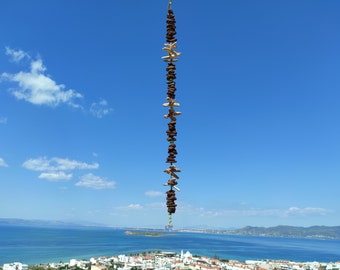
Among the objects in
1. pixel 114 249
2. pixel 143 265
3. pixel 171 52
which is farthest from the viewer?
pixel 114 249

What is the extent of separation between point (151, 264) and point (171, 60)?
40.0 meters

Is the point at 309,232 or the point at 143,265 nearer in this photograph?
the point at 143,265

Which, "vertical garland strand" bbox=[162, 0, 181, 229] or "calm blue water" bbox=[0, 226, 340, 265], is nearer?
"vertical garland strand" bbox=[162, 0, 181, 229]

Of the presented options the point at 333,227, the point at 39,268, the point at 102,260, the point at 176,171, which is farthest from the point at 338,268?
the point at 333,227

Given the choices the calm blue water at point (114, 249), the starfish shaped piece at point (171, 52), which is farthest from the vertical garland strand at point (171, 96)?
the calm blue water at point (114, 249)

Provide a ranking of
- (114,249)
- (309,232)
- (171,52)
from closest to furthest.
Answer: (171,52)
(114,249)
(309,232)

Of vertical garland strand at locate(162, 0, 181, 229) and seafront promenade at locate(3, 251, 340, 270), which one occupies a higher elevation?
vertical garland strand at locate(162, 0, 181, 229)

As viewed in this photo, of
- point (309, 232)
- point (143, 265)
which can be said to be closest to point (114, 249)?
point (143, 265)

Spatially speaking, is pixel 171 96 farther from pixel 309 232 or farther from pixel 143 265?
pixel 309 232

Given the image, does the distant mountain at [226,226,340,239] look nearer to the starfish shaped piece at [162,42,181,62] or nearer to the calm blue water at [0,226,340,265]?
the calm blue water at [0,226,340,265]

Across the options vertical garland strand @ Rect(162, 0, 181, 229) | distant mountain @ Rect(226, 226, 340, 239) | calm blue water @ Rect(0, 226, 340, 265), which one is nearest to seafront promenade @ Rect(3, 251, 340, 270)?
calm blue water @ Rect(0, 226, 340, 265)

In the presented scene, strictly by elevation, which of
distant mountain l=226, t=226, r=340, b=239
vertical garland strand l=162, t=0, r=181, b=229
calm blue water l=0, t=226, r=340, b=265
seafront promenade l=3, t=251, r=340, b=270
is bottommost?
distant mountain l=226, t=226, r=340, b=239

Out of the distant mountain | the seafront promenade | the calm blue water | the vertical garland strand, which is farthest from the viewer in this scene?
the distant mountain

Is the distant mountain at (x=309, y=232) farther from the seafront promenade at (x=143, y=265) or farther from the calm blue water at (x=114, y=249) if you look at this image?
the seafront promenade at (x=143, y=265)
